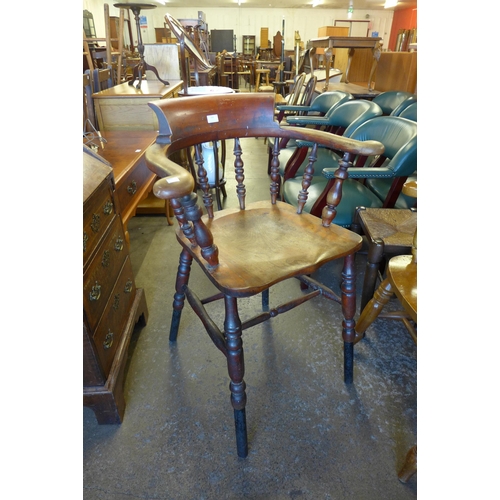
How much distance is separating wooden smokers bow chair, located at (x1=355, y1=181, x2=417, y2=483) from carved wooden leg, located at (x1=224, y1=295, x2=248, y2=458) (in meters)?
0.48

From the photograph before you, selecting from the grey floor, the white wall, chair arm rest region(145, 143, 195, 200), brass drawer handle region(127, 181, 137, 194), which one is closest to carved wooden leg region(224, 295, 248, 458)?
the grey floor

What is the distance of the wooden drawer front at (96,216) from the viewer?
0.96 meters

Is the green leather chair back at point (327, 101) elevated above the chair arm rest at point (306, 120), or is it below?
above

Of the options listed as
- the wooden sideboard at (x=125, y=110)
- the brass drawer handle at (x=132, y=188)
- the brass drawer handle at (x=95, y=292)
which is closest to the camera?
the brass drawer handle at (x=95, y=292)

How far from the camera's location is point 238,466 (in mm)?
1050

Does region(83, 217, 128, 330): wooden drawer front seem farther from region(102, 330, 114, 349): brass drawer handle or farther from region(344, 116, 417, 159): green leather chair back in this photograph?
region(344, 116, 417, 159): green leather chair back

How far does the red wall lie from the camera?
12294 millimetres

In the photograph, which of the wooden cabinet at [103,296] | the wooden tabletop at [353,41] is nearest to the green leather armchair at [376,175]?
the wooden cabinet at [103,296]

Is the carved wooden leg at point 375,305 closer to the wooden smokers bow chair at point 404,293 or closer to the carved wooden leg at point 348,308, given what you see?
the wooden smokers bow chair at point 404,293

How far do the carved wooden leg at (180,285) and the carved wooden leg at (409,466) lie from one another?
0.91m

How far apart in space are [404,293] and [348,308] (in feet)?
0.82
